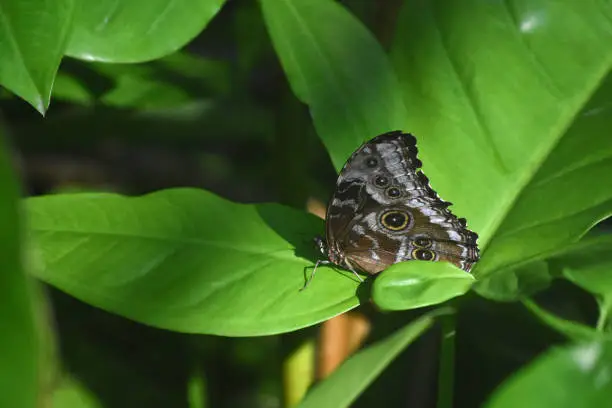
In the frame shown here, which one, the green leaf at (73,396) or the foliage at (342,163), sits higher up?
the foliage at (342,163)

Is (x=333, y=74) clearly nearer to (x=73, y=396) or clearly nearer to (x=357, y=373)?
(x=357, y=373)

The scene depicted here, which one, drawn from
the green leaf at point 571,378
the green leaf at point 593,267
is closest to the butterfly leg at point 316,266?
the green leaf at point 593,267

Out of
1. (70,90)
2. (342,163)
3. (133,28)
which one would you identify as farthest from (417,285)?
(70,90)

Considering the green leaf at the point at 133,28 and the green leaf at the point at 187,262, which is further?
the green leaf at the point at 133,28

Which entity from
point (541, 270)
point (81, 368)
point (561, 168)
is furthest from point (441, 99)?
point (81, 368)

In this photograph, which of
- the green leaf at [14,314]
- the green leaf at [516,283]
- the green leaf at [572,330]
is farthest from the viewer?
the green leaf at [516,283]

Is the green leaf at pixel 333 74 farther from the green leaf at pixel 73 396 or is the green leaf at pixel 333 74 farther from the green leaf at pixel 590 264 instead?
the green leaf at pixel 73 396

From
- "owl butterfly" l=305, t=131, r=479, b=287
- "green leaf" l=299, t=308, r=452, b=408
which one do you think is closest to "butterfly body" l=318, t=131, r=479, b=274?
"owl butterfly" l=305, t=131, r=479, b=287

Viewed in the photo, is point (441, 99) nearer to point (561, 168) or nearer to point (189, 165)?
point (561, 168)

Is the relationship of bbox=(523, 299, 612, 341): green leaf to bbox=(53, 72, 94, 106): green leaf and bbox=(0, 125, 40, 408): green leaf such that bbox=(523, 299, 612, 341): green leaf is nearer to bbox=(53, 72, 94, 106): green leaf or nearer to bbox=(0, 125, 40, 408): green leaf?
bbox=(0, 125, 40, 408): green leaf
